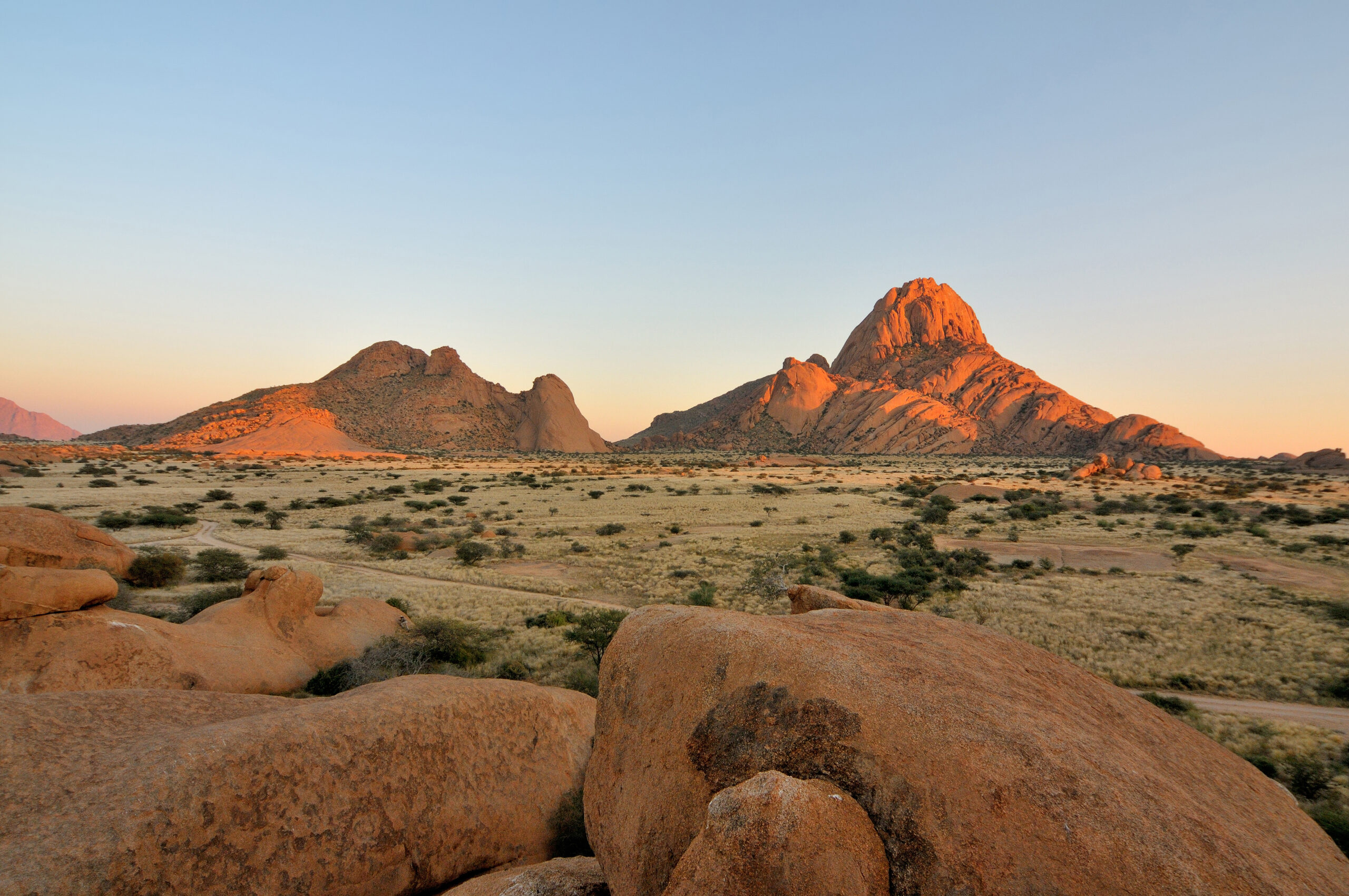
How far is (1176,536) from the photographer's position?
31.7 meters

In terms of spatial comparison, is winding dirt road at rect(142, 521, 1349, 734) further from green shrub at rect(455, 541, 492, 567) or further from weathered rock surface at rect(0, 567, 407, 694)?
weathered rock surface at rect(0, 567, 407, 694)

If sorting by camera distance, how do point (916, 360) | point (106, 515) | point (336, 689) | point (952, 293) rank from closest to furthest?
point (336, 689)
point (106, 515)
point (916, 360)
point (952, 293)

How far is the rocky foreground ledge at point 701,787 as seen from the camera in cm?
300

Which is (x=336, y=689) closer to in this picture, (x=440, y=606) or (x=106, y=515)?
(x=440, y=606)

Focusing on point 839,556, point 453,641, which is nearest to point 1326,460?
point 839,556

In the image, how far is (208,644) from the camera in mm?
10719

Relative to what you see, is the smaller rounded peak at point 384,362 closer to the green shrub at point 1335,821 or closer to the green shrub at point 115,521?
the green shrub at point 115,521

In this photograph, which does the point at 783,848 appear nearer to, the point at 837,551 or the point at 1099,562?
the point at 837,551

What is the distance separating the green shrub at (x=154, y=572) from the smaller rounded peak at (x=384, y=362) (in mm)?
147646

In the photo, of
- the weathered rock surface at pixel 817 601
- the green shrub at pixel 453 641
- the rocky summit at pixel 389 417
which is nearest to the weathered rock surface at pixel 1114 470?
the green shrub at pixel 453 641

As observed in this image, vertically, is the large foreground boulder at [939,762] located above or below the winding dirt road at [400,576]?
above

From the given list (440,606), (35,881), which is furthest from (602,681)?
(440,606)

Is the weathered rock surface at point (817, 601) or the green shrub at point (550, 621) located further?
the green shrub at point (550, 621)

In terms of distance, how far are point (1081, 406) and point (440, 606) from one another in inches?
6866
